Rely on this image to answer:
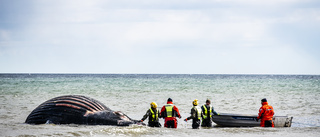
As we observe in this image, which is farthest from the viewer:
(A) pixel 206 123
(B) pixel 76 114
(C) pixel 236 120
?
(C) pixel 236 120

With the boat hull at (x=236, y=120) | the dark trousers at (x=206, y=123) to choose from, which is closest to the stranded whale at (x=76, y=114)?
the dark trousers at (x=206, y=123)

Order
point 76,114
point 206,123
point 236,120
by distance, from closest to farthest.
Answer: point 76,114 → point 206,123 → point 236,120

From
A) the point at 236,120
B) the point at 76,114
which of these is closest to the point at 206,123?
the point at 236,120

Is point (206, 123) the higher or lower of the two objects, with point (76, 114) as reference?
lower

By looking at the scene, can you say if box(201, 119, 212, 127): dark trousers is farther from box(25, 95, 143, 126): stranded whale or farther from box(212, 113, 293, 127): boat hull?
box(25, 95, 143, 126): stranded whale

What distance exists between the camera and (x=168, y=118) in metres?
11.1

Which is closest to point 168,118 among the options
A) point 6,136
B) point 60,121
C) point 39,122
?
point 60,121

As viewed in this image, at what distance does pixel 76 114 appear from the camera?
1016 cm

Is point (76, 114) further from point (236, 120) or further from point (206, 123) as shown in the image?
point (236, 120)

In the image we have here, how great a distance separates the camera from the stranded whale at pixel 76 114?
33.1 feet

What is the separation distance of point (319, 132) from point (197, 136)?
405cm

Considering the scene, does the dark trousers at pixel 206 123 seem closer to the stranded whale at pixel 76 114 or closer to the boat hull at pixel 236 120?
the boat hull at pixel 236 120

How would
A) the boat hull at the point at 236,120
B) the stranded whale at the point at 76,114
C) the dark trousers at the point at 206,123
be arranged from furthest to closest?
the boat hull at the point at 236,120, the dark trousers at the point at 206,123, the stranded whale at the point at 76,114

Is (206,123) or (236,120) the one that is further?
(236,120)
